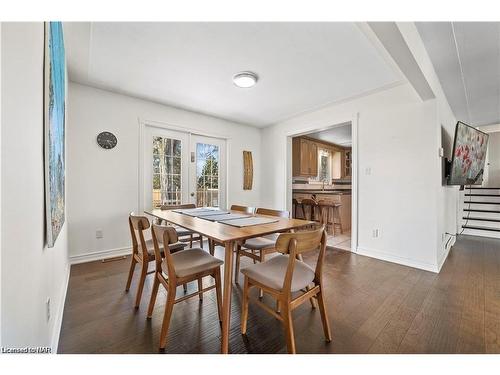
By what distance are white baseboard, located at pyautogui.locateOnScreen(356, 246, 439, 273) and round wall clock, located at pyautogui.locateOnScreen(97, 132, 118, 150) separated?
3957 mm

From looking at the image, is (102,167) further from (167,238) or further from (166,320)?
(166,320)

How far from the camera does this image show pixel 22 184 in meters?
0.76

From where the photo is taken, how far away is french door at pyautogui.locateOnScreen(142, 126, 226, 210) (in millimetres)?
3445

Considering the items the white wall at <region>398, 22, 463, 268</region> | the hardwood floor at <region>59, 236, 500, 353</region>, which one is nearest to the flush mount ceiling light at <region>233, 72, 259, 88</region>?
the white wall at <region>398, 22, 463, 268</region>

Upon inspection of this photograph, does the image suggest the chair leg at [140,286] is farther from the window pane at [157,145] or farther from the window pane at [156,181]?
the window pane at [157,145]

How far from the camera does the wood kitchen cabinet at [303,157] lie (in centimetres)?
525

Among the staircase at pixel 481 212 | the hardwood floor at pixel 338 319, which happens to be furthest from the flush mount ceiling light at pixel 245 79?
the staircase at pixel 481 212

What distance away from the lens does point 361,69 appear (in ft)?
8.05

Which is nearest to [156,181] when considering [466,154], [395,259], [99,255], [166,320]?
[99,255]

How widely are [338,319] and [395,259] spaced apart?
70.7 inches
